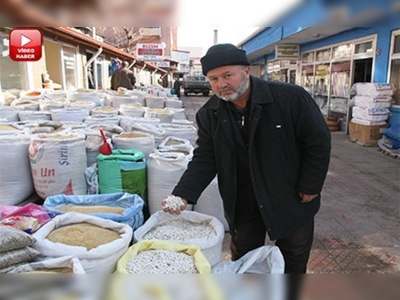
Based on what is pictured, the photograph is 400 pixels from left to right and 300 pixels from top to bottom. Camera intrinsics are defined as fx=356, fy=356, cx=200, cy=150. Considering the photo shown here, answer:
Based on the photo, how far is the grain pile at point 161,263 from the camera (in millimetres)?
1852

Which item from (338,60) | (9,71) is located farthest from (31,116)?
(338,60)

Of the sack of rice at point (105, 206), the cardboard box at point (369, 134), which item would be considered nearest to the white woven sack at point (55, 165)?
the sack of rice at point (105, 206)

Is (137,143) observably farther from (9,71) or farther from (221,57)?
(9,71)

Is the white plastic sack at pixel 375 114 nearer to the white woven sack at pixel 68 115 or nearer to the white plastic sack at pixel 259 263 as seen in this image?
the white woven sack at pixel 68 115

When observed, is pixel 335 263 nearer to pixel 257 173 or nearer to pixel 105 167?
pixel 257 173

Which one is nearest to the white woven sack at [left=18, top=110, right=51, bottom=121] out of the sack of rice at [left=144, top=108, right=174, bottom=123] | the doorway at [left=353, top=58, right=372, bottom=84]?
the sack of rice at [left=144, top=108, right=174, bottom=123]

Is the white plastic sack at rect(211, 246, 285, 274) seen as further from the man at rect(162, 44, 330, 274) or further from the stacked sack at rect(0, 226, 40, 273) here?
the stacked sack at rect(0, 226, 40, 273)

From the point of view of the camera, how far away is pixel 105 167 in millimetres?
3498

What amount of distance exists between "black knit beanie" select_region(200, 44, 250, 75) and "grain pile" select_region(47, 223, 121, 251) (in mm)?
1141

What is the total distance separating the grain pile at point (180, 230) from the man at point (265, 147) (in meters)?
0.33

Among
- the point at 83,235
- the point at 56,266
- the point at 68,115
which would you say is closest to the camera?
the point at 56,266

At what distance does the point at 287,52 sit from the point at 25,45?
38.4ft

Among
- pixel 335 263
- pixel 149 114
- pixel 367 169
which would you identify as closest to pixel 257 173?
pixel 335 263

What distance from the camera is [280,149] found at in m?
2.01
